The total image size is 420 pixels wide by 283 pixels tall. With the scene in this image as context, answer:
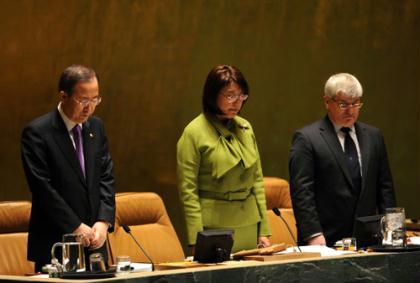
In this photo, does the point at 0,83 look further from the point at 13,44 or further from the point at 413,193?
the point at 413,193

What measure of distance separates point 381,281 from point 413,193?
10.0ft

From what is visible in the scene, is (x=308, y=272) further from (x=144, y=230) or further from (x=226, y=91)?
(x=144, y=230)

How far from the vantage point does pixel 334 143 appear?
4.73 meters

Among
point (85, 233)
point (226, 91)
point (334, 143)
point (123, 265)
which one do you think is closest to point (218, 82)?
point (226, 91)

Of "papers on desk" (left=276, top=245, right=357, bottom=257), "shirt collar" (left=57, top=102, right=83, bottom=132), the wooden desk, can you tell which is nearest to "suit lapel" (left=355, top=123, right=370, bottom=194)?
"papers on desk" (left=276, top=245, right=357, bottom=257)

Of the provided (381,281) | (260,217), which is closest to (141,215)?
(260,217)

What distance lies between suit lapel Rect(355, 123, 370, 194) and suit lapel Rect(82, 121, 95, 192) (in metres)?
1.31

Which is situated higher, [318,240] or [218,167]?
[218,167]

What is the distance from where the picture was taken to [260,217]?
475 centimetres

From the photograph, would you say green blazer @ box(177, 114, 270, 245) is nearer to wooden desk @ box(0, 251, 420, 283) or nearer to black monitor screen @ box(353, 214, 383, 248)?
black monitor screen @ box(353, 214, 383, 248)

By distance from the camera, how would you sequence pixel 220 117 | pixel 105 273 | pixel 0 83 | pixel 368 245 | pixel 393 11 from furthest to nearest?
pixel 393 11 < pixel 0 83 < pixel 220 117 < pixel 368 245 < pixel 105 273

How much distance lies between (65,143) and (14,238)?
554mm

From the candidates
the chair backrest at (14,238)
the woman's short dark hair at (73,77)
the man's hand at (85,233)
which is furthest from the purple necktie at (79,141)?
the chair backrest at (14,238)

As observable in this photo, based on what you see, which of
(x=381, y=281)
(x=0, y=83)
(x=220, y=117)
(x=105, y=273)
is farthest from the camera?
(x=0, y=83)
